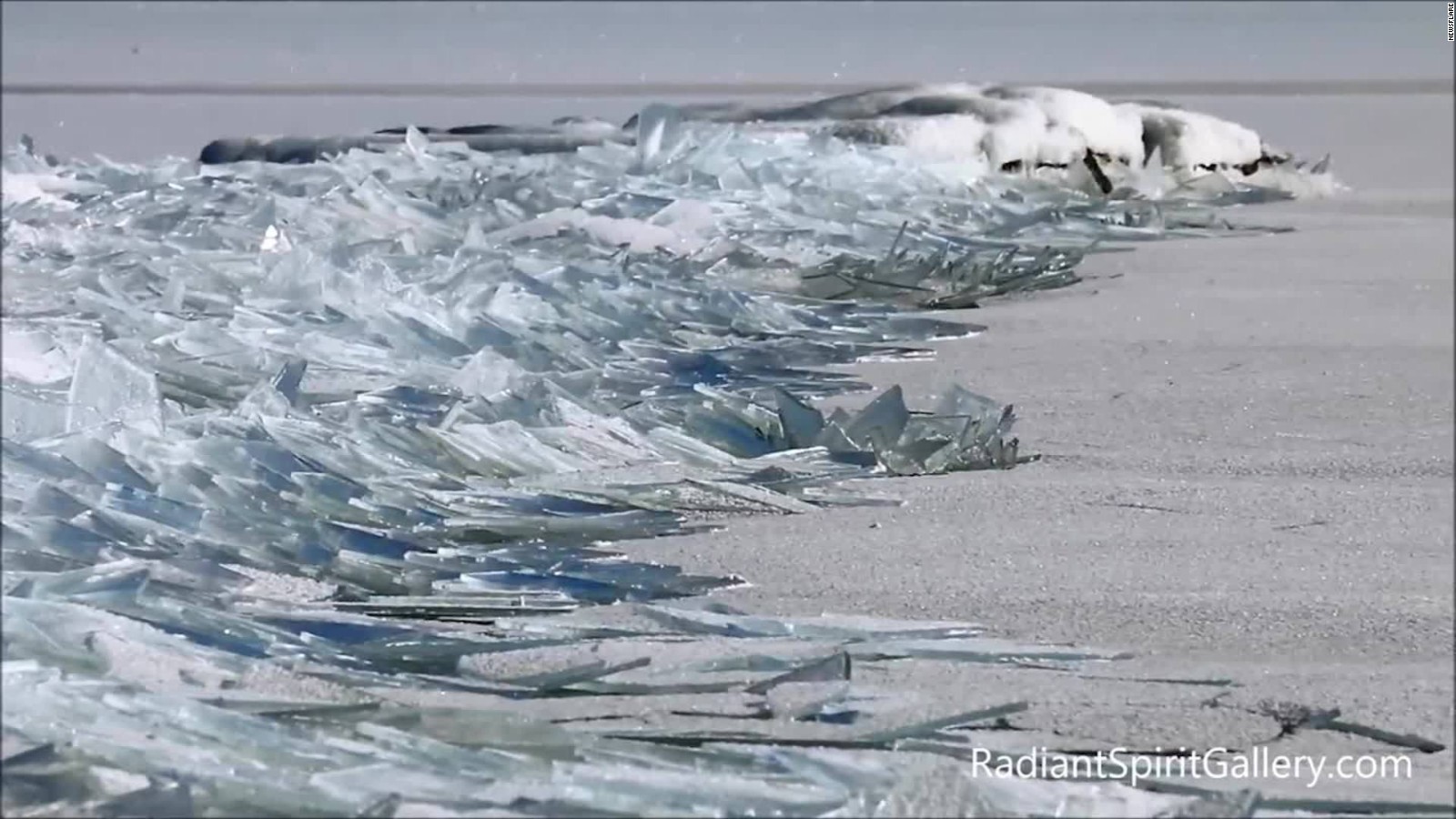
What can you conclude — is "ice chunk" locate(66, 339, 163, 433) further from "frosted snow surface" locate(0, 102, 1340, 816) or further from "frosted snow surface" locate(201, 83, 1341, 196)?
"frosted snow surface" locate(201, 83, 1341, 196)

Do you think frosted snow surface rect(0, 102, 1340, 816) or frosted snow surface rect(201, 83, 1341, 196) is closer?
frosted snow surface rect(0, 102, 1340, 816)

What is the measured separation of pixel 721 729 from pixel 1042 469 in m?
0.44

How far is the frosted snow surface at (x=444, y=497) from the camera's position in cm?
56

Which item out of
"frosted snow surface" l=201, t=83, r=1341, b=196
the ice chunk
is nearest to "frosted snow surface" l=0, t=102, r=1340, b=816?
the ice chunk

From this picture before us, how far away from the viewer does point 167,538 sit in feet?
2.58

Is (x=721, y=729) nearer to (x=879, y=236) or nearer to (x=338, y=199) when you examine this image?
(x=879, y=236)

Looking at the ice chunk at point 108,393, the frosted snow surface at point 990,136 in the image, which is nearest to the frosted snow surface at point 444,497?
the ice chunk at point 108,393

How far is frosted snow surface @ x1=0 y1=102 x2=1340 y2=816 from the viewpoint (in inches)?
21.9

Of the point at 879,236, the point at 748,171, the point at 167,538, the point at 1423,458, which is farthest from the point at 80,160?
the point at 1423,458

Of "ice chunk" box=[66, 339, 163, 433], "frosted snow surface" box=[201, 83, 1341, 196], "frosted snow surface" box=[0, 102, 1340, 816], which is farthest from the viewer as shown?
"frosted snow surface" box=[201, 83, 1341, 196]

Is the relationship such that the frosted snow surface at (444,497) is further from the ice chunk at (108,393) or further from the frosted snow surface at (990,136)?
the frosted snow surface at (990,136)

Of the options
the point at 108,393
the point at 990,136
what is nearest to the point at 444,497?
the point at 108,393

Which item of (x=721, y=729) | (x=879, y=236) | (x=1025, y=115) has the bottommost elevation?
(x=721, y=729)

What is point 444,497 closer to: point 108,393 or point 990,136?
point 108,393
